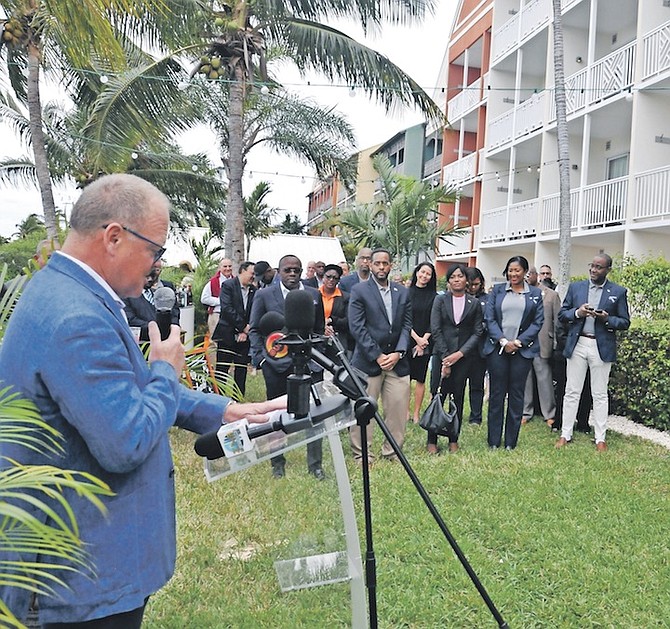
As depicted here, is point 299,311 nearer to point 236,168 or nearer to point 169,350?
point 169,350

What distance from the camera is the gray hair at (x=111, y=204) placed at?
1656 millimetres

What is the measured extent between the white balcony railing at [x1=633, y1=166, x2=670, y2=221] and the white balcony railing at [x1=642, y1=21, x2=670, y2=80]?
2227 millimetres

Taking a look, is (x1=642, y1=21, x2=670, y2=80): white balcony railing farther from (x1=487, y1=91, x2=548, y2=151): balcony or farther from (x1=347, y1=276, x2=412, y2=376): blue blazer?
(x1=347, y1=276, x2=412, y2=376): blue blazer

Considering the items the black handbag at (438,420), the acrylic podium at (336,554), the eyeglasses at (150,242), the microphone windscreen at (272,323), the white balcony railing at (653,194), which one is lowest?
the black handbag at (438,420)

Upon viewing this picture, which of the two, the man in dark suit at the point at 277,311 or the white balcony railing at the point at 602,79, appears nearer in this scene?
the man in dark suit at the point at 277,311

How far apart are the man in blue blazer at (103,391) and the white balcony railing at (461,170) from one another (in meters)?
22.7

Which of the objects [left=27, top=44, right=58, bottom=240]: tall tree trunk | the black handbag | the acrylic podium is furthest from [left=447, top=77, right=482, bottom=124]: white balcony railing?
the acrylic podium

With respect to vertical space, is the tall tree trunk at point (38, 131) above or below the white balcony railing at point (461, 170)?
below

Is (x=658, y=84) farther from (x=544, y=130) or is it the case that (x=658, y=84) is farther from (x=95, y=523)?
(x=95, y=523)

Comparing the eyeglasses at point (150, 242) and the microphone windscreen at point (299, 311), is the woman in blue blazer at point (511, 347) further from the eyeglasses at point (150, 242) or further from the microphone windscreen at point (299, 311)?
the eyeglasses at point (150, 242)

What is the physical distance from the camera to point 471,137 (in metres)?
26.9

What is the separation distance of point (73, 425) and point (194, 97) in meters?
14.9

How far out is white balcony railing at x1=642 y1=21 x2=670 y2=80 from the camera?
13219mm

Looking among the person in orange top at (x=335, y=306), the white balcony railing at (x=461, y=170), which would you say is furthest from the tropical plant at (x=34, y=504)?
the white balcony railing at (x=461, y=170)
